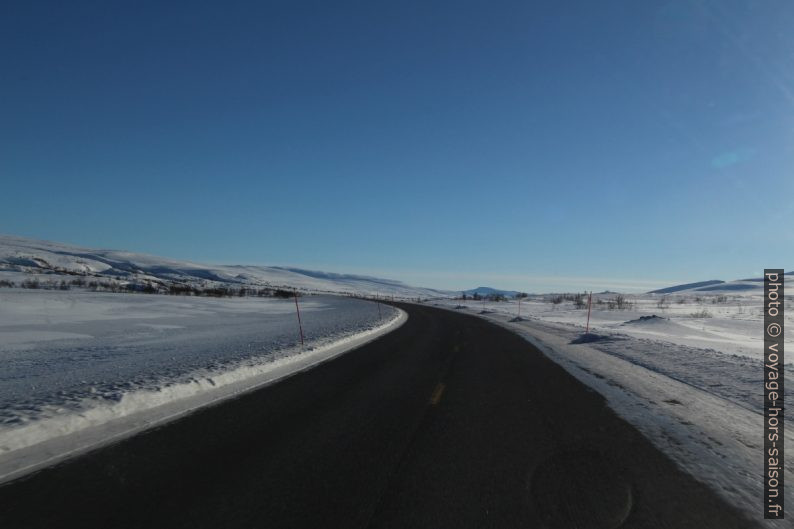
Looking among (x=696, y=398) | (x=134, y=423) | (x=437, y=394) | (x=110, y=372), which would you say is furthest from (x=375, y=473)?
(x=110, y=372)

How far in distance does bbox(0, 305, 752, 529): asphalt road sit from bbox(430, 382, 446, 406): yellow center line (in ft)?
0.16

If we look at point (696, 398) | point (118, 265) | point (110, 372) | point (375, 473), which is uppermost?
point (118, 265)

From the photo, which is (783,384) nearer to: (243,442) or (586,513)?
(586,513)

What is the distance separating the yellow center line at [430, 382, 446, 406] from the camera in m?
7.76

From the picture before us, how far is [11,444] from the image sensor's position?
511 cm

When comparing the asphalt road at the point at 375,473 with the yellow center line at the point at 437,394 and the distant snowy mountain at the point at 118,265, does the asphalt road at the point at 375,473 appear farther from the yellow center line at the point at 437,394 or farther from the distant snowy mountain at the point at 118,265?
the distant snowy mountain at the point at 118,265

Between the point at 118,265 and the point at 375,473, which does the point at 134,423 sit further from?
the point at 118,265

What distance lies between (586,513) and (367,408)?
3956 millimetres

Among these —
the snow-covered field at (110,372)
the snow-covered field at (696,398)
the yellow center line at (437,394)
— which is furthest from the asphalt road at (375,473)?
the snow-covered field at (110,372)

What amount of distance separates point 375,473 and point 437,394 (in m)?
3.94

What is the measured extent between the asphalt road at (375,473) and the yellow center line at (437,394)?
5 centimetres

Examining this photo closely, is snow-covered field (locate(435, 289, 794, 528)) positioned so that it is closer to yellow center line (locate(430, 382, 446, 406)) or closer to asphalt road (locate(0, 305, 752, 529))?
asphalt road (locate(0, 305, 752, 529))

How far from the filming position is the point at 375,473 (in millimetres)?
4527

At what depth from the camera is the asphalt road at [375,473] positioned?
3.65 meters
